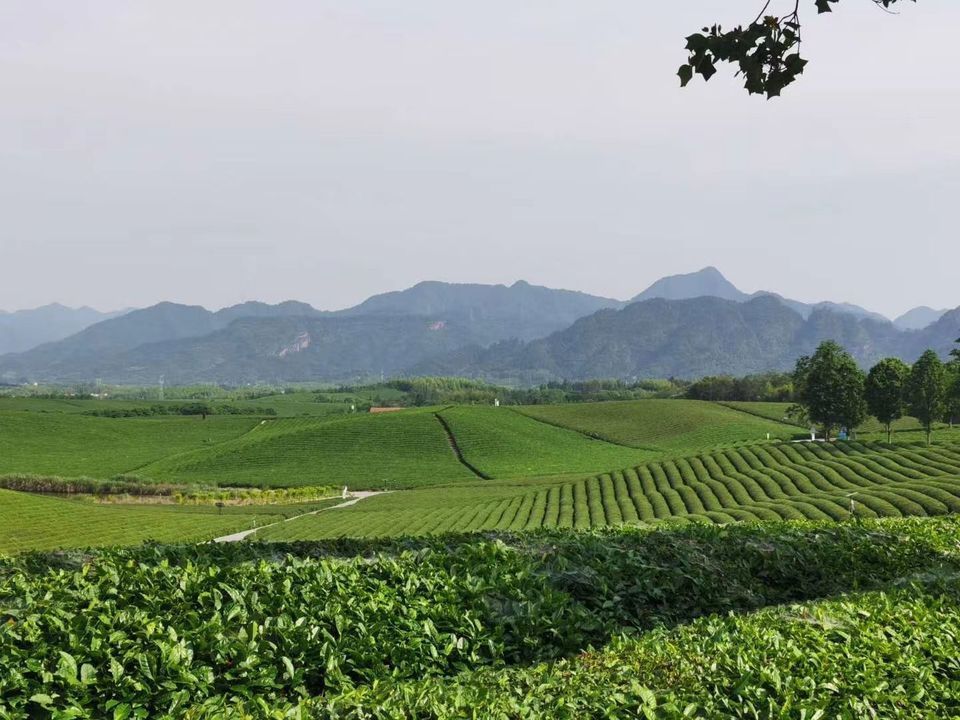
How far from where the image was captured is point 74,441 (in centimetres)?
10825

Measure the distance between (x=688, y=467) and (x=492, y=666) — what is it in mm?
52168

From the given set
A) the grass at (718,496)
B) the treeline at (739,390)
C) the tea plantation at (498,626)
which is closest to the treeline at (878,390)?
the grass at (718,496)

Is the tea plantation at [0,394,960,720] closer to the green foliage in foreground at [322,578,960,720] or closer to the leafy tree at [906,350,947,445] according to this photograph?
the green foliage in foreground at [322,578,960,720]

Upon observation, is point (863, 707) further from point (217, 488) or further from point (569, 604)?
point (217, 488)

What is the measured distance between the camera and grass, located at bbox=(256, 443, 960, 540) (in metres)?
30.1

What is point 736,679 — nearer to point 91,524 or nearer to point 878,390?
point 91,524

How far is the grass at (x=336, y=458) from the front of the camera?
82938 mm

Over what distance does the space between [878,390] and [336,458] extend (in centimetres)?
6838

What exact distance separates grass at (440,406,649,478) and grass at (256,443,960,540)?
78.8 feet

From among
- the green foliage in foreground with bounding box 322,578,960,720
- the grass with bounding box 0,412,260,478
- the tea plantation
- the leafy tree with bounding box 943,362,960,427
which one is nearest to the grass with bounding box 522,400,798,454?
the leafy tree with bounding box 943,362,960,427

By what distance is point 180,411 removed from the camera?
496 ft

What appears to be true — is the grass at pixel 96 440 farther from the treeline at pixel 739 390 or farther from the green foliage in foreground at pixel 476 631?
the treeline at pixel 739 390

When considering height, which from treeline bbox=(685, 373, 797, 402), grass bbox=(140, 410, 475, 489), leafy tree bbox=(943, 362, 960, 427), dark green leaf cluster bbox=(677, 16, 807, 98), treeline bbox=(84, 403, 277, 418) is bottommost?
grass bbox=(140, 410, 475, 489)

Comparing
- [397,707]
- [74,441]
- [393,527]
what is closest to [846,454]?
[393,527]
